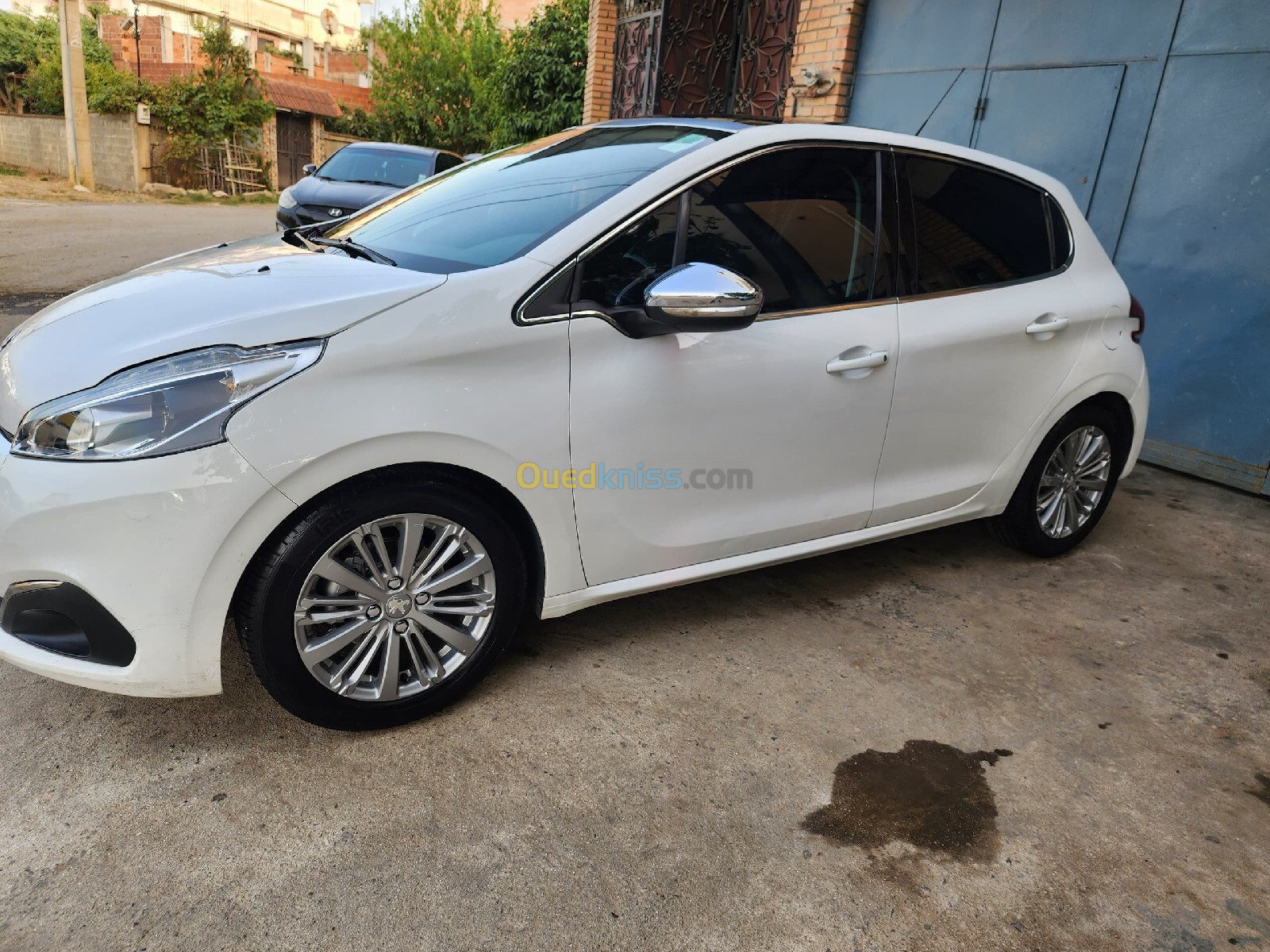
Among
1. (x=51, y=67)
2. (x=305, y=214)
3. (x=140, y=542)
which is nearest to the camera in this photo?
(x=140, y=542)

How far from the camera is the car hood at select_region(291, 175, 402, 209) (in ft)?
33.0

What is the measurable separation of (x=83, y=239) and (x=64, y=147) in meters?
17.9

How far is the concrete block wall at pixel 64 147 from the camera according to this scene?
25156 millimetres

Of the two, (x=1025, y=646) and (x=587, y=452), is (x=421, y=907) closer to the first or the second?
(x=587, y=452)

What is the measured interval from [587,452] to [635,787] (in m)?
0.89

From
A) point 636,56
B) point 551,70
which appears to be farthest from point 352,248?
point 551,70

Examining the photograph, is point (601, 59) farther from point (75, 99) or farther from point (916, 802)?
point (75, 99)

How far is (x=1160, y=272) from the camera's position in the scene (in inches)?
218

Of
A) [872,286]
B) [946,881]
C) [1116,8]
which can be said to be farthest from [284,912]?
[1116,8]

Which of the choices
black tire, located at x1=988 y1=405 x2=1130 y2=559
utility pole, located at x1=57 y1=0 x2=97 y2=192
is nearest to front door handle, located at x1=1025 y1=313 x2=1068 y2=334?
black tire, located at x1=988 y1=405 x2=1130 y2=559

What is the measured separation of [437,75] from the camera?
29969 millimetres

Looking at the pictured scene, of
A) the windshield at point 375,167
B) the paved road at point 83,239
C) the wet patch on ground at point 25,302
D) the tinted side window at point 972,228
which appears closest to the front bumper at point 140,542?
the tinted side window at point 972,228

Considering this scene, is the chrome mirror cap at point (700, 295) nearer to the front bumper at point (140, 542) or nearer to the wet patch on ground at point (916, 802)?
the front bumper at point (140, 542)

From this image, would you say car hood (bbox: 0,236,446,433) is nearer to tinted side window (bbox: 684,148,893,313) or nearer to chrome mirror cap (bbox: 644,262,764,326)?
chrome mirror cap (bbox: 644,262,764,326)
